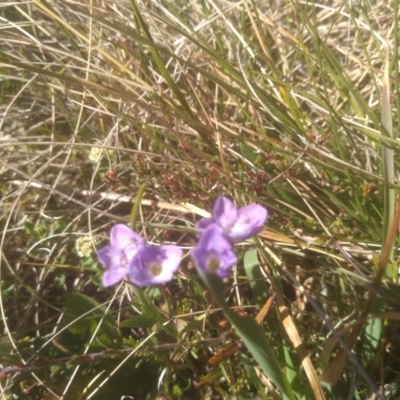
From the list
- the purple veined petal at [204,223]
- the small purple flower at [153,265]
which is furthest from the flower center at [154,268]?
the purple veined petal at [204,223]

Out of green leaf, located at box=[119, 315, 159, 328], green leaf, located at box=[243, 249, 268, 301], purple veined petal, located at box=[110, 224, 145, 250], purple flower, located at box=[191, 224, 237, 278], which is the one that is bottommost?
green leaf, located at box=[119, 315, 159, 328]

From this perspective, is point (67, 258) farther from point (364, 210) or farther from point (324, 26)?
point (324, 26)

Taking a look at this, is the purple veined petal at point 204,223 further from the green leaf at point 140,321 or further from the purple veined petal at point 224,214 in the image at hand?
the green leaf at point 140,321

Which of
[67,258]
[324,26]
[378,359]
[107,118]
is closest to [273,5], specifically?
[324,26]

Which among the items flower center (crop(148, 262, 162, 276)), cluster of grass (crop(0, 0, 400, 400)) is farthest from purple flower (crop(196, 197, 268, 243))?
cluster of grass (crop(0, 0, 400, 400))

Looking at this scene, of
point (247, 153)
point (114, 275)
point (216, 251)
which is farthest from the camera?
point (247, 153)

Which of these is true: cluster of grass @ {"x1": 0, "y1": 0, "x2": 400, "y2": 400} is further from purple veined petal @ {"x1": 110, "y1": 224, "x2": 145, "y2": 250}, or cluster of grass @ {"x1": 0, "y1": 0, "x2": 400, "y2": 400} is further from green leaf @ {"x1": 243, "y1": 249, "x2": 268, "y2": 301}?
purple veined petal @ {"x1": 110, "y1": 224, "x2": 145, "y2": 250}

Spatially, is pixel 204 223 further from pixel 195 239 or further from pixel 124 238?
pixel 195 239

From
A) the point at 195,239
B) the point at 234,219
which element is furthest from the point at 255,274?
the point at 234,219

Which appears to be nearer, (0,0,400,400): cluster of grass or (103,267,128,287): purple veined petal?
(103,267,128,287): purple veined petal
